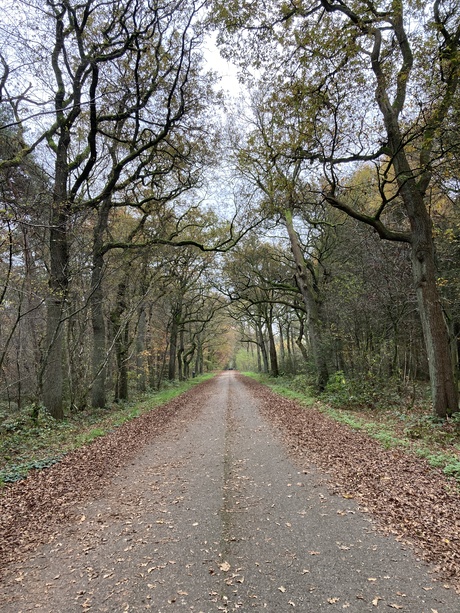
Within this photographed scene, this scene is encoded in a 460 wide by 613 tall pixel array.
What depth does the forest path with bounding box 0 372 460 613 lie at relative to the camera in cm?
276

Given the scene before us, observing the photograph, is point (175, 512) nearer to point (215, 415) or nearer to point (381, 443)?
point (381, 443)

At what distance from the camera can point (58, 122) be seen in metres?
9.66

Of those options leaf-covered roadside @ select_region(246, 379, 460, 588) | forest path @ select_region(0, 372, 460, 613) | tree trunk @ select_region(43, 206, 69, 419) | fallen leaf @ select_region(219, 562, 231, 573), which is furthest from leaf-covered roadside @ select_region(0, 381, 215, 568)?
leaf-covered roadside @ select_region(246, 379, 460, 588)

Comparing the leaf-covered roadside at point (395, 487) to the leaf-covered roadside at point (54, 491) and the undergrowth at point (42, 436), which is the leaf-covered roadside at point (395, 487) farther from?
the undergrowth at point (42, 436)

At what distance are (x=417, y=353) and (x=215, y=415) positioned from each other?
11.0 m

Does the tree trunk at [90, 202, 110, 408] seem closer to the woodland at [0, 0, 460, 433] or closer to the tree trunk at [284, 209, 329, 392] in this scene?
the woodland at [0, 0, 460, 433]

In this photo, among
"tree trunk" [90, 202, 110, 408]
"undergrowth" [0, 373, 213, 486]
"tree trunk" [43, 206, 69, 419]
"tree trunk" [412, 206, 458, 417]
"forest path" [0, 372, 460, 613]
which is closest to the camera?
"forest path" [0, 372, 460, 613]

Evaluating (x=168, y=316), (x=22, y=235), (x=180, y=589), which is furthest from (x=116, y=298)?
(x=180, y=589)

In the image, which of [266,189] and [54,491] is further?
[266,189]

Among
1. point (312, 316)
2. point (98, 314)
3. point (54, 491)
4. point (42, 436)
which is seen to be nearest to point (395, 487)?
point (54, 491)

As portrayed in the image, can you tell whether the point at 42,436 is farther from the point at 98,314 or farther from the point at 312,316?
the point at 312,316

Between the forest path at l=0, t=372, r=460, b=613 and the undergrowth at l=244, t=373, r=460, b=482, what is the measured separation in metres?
2.34

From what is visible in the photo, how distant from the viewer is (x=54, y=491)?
5.22 m

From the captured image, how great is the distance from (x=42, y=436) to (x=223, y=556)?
7.49 m
